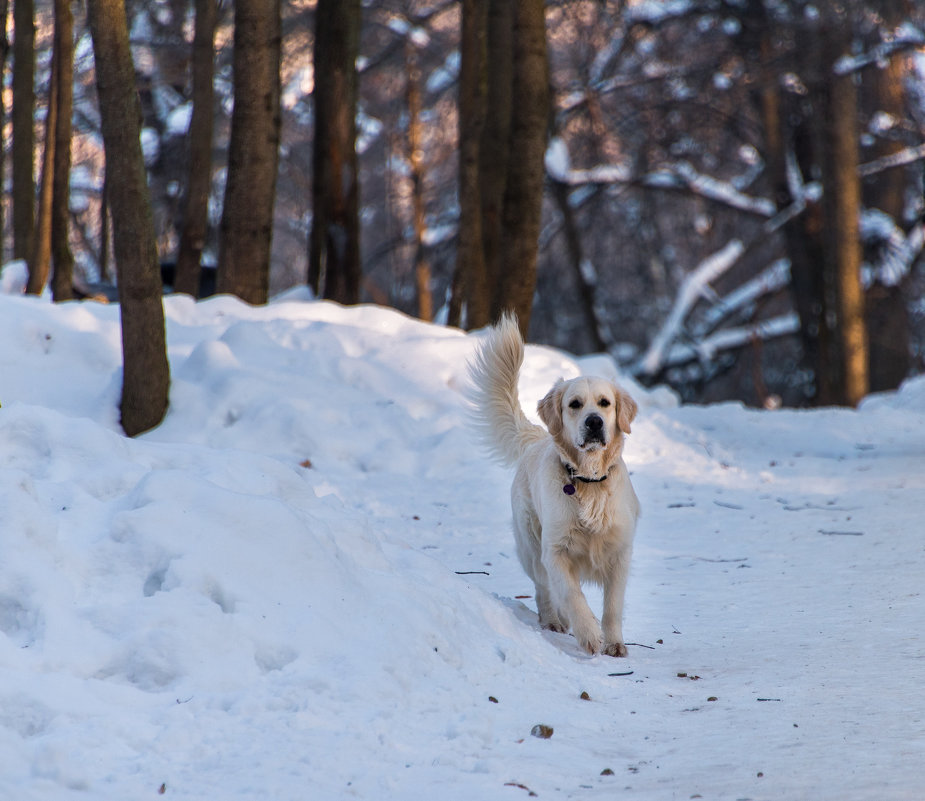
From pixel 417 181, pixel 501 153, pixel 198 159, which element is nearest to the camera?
pixel 198 159

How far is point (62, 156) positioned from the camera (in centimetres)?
987

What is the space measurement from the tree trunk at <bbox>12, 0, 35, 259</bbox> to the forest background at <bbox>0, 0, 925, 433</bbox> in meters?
0.03

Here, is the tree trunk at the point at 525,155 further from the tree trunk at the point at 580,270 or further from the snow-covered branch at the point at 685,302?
the snow-covered branch at the point at 685,302

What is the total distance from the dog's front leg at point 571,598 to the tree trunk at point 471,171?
7029 mm

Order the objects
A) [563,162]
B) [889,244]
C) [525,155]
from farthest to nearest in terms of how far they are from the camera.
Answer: [563,162], [889,244], [525,155]

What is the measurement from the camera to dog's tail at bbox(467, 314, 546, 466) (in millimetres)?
6113

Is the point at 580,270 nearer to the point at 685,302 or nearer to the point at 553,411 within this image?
the point at 685,302

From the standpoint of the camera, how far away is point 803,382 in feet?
68.0

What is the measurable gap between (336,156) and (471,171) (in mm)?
1841

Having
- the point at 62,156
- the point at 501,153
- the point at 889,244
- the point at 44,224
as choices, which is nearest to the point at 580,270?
the point at 889,244

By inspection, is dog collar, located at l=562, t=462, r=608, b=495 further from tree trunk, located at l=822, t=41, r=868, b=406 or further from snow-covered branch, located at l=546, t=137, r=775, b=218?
snow-covered branch, located at l=546, t=137, r=775, b=218

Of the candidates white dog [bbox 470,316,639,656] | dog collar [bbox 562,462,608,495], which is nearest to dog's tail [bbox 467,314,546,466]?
white dog [bbox 470,316,639,656]

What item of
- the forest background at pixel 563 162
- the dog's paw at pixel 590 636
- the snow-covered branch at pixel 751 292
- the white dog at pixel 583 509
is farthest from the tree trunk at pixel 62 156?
the snow-covered branch at pixel 751 292

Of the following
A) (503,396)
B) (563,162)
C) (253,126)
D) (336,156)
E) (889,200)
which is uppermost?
(563,162)
